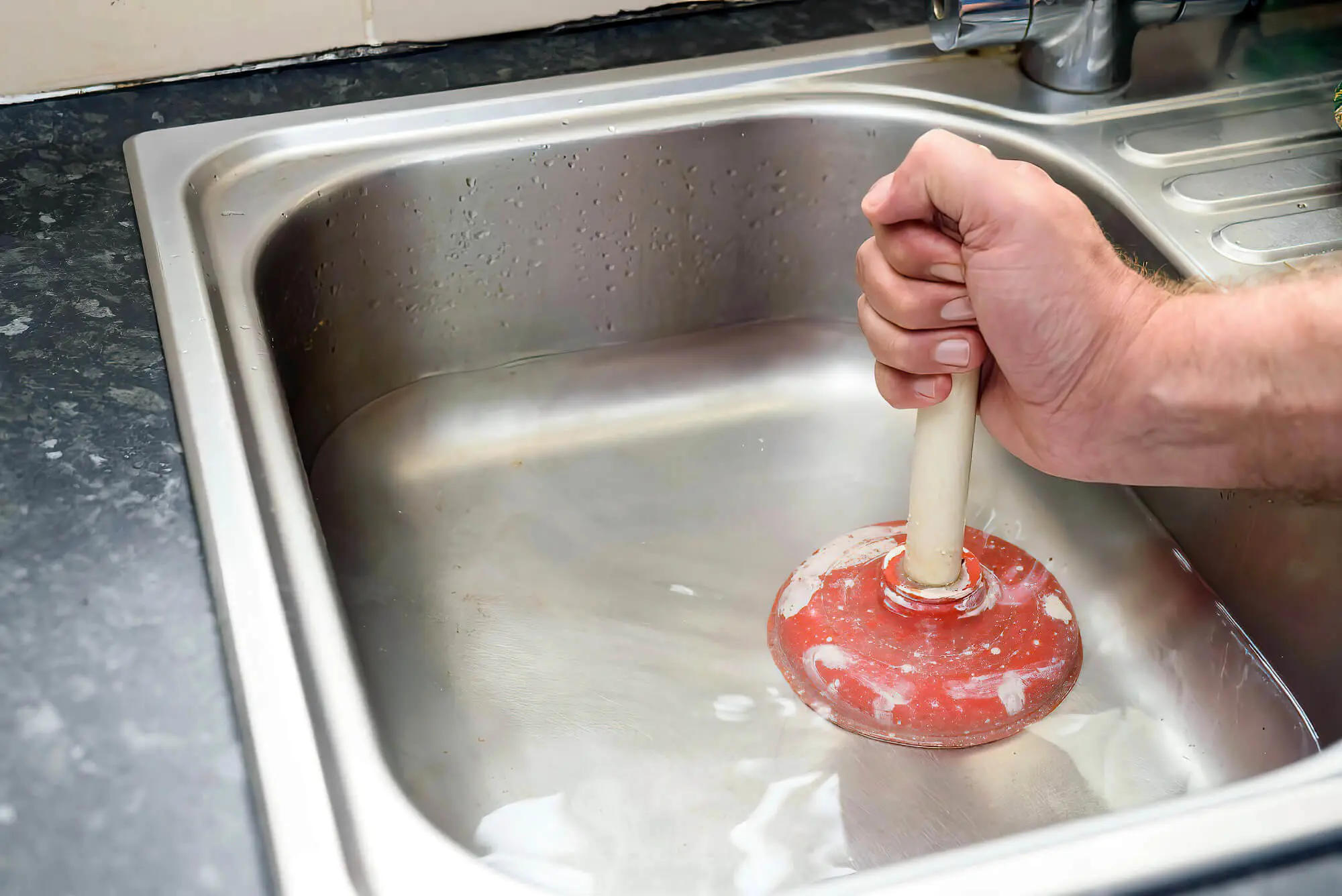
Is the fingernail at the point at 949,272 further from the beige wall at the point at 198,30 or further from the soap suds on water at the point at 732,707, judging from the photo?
the beige wall at the point at 198,30

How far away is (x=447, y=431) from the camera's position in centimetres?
96

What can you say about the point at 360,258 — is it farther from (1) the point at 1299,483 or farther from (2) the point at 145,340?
(1) the point at 1299,483

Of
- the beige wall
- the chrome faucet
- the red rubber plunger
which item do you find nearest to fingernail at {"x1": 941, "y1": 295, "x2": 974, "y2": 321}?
the red rubber plunger

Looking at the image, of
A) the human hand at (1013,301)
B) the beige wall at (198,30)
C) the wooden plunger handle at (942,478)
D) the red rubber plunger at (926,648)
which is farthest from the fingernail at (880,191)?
the beige wall at (198,30)

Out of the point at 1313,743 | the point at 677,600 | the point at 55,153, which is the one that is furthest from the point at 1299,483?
the point at 55,153

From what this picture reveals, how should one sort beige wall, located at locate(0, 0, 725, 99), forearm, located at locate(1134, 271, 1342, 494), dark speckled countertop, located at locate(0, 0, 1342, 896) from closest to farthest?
dark speckled countertop, located at locate(0, 0, 1342, 896) < forearm, located at locate(1134, 271, 1342, 494) < beige wall, located at locate(0, 0, 725, 99)

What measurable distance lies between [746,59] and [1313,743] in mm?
639

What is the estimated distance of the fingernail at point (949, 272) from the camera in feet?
2.17

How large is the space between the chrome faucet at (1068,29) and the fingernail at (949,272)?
0.30 metres

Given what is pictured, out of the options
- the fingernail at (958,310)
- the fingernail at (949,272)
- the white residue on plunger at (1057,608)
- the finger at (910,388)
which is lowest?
the white residue on plunger at (1057,608)

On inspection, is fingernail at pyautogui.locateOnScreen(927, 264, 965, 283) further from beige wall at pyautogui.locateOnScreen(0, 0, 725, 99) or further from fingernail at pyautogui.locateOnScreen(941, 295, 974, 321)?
beige wall at pyautogui.locateOnScreen(0, 0, 725, 99)

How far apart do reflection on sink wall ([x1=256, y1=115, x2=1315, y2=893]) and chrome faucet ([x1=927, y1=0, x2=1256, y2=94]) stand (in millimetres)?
89

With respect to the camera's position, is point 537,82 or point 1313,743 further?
point 537,82

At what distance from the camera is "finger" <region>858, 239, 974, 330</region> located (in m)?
0.67
